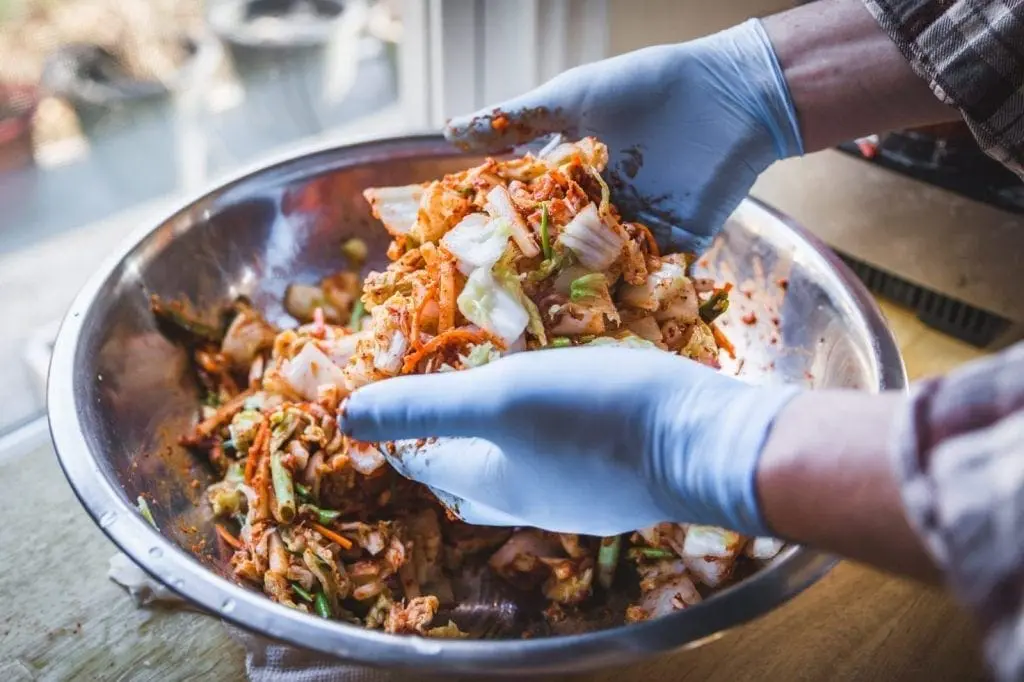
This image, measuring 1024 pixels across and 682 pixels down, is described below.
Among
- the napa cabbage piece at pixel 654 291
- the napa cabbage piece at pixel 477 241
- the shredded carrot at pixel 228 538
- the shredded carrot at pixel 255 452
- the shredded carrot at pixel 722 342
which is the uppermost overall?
the napa cabbage piece at pixel 477 241

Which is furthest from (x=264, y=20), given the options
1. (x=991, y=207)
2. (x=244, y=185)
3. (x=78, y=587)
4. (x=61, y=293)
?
(x=991, y=207)

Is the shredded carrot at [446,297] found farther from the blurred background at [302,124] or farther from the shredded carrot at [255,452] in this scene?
the blurred background at [302,124]

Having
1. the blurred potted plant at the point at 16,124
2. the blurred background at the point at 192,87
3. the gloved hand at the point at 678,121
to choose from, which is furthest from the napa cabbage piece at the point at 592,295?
the blurred potted plant at the point at 16,124

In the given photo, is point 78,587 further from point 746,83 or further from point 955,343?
point 955,343

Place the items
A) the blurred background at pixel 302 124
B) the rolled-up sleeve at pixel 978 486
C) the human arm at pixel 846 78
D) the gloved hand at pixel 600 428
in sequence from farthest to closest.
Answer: the blurred background at pixel 302 124 < the human arm at pixel 846 78 < the gloved hand at pixel 600 428 < the rolled-up sleeve at pixel 978 486

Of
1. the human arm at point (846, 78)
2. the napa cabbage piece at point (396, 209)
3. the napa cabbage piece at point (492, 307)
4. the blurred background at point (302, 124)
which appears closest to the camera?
the napa cabbage piece at point (492, 307)

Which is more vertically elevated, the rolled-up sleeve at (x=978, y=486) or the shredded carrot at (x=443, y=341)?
the rolled-up sleeve at (x=978, y=486)

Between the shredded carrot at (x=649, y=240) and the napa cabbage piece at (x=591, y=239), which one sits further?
the shredded carrot at (x=649, y=240)
